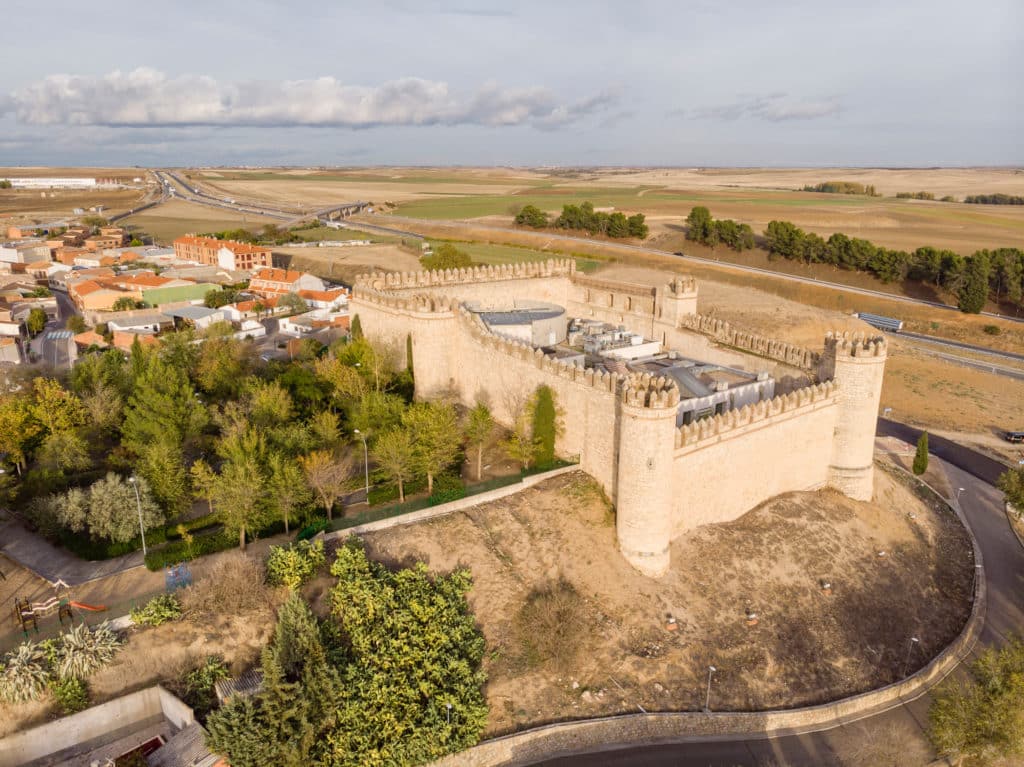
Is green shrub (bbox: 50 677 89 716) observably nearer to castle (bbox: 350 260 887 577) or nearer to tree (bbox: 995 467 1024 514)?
castle (bbox: 350 260 887 577)

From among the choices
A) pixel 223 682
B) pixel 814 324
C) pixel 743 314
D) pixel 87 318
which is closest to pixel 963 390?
pixel 814 324

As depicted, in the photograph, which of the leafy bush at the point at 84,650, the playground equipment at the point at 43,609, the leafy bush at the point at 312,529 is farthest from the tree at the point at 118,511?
the leafy bush at the point at 84,650

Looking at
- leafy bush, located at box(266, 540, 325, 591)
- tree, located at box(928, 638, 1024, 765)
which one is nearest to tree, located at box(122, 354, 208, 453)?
leafy bush, located at box(266, 540, 325, 591)

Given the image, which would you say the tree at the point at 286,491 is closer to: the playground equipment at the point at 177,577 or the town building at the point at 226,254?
the playground equipment at the point at 177,577

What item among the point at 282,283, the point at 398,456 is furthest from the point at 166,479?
the point at 282,283

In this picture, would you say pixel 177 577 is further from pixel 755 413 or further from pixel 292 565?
pixel 755 413

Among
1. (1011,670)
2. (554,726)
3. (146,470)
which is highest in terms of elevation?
(146,470)

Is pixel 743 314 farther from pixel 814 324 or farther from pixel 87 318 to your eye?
pixel 87 318
